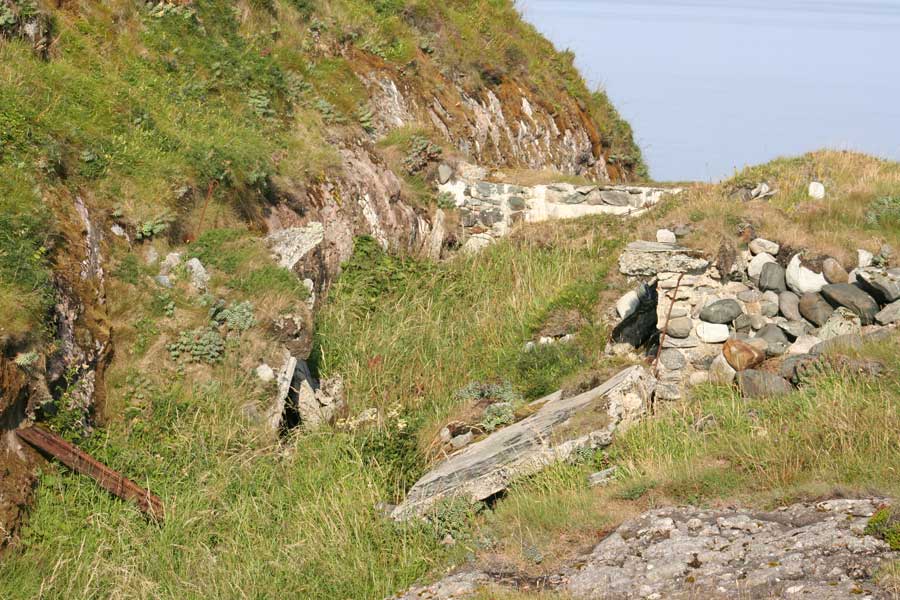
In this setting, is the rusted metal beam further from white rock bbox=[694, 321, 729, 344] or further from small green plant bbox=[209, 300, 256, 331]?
white rock bbox=[694, 321, 729, 344]

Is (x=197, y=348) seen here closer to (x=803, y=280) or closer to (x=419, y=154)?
(x=803, y=280)

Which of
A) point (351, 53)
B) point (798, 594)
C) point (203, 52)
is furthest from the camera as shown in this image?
point (351, 53)

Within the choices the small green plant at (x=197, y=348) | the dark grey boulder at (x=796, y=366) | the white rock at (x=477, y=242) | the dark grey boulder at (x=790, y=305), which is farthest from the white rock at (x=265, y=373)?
the white rock at (x=477, y=242)

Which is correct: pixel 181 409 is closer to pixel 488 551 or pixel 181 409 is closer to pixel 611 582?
pixel 488 551

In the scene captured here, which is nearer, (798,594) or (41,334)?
(798,594)

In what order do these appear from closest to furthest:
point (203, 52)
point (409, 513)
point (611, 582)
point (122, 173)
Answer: point (611, 582) → point (409, 513) → point (122, 173) → point (203, 52)

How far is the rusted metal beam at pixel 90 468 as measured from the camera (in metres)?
6.57

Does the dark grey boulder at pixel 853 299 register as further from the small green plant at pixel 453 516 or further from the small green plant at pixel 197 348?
the small green plant at pixel 197 348

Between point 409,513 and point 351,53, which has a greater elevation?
point 351,53

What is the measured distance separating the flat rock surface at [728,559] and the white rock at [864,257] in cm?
453

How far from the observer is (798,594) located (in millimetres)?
4246

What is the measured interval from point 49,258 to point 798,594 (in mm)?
5803

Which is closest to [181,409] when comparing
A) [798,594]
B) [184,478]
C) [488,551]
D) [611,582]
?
[184,478]

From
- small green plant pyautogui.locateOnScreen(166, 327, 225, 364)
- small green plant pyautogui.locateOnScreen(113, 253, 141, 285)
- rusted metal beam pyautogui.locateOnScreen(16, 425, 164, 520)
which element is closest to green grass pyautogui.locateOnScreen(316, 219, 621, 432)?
small green plant pyautogui.locateOnScreen(166, 327, 225, 364)
